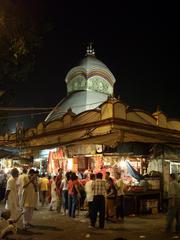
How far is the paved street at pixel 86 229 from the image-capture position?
11523 mm

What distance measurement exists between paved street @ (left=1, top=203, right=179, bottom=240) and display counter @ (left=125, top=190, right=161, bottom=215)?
0.66 meters

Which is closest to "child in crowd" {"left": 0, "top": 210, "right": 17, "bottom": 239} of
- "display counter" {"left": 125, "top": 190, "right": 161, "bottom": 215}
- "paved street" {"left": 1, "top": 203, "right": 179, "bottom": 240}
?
"paved street" {"left": 1, "top": 203, "right": 179, "bottom": 240}

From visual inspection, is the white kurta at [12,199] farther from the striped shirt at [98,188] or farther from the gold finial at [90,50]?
the gold finial at [90,50]

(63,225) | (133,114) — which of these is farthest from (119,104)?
(63,225)

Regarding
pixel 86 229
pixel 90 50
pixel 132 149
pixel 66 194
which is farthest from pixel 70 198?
pixel 90 50

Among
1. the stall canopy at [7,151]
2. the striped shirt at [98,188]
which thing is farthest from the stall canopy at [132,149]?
the striped shirt at [98,188]

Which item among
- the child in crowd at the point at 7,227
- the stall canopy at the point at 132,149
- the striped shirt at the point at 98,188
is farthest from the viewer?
the stall canopy at the point at 132,149

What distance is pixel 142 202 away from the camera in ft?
55.3

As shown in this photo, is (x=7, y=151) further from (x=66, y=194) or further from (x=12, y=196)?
(x=12, y=196)

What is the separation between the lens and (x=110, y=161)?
18891 mm

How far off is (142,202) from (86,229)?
15.5ft

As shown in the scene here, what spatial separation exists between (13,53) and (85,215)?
8447mm

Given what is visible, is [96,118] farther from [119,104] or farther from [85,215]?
[85,215]

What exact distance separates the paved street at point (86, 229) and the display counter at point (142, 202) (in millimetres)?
665
